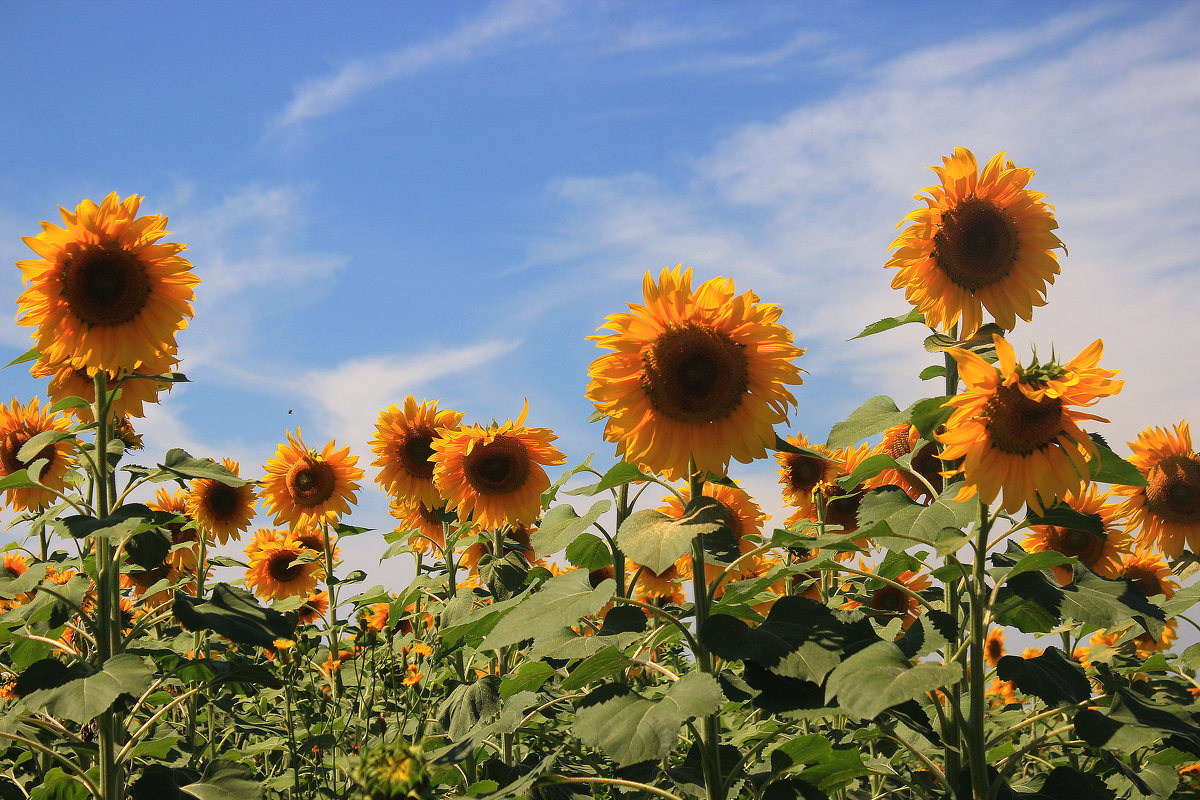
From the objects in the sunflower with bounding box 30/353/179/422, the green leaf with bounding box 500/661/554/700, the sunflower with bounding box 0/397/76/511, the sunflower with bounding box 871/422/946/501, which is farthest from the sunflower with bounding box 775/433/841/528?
the sunflower with bounding box 0/397/76/511

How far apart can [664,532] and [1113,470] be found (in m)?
1.48

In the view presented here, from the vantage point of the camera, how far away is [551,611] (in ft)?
8.70

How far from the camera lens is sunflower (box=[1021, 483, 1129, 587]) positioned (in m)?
4.61

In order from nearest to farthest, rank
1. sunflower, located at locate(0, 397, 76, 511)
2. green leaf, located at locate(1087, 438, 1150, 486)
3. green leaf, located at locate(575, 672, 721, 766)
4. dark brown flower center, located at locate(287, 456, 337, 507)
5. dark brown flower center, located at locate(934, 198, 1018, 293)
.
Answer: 1. green leaf, located at locate(575, 672, 721, 766)
2. green leaf, located at locate(1087, 438, 1150, 486)
3. dark brown flower center, located at locate(934, 198, 1018, 293)
4. sunflower, located at locate(0, 397, 76, 511)
5. dark brown flower center, located at locate(287, 456, 337, 507)

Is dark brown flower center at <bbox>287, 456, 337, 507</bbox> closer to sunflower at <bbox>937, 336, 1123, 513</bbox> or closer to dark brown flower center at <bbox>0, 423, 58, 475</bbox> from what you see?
dark brown flower center at <bbox>0, 423, 58, 475</bbox>

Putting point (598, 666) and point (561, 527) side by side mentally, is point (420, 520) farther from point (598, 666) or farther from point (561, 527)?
point (598, 666)

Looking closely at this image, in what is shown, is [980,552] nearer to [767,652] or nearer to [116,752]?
[767,652]

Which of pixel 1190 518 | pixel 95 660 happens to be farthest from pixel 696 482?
pixel 1190 518

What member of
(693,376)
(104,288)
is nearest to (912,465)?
(693,376)

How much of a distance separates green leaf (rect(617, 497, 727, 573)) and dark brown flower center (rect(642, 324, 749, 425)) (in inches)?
13.2

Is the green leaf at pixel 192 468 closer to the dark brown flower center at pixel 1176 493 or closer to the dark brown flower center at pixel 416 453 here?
the dark brown flower center at pixel 416 453

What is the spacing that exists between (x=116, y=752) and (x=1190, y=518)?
17.0 ft

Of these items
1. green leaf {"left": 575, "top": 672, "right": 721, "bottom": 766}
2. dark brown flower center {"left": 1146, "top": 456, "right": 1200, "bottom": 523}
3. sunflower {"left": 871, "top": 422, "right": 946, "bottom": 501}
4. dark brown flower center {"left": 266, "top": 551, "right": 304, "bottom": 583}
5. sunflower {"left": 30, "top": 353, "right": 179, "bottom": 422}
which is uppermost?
dark brown flower center {"left": 266, "top": 551, "right": 304, "bottom": 583}

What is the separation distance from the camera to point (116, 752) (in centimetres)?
359
